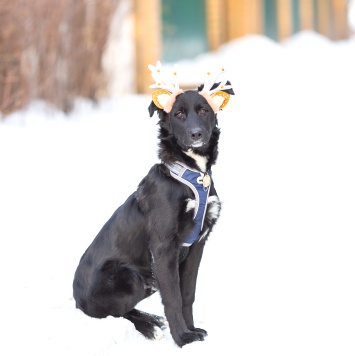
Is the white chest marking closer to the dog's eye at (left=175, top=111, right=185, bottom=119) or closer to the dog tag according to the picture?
the dog tag

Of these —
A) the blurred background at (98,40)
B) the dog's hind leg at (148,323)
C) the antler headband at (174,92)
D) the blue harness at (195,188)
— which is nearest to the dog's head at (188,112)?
the antler headband at (174,92)

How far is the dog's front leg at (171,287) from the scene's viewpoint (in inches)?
149

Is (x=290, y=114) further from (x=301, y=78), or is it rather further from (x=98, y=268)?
(x=98, y=268)

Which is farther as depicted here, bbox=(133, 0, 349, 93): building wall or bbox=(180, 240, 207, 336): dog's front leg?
bbox=(133, 0, 349, 93): building wall

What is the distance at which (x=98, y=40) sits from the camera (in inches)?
434

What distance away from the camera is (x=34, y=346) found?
3.74 meters

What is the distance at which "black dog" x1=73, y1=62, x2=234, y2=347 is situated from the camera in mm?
3795

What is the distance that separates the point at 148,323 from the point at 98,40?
24.9 feet

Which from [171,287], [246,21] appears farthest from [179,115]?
[246,21]

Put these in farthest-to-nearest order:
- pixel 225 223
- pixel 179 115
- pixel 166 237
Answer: pixel 225 223, pixel 179 115, pixel 166 237

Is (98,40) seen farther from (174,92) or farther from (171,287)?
(171,287)

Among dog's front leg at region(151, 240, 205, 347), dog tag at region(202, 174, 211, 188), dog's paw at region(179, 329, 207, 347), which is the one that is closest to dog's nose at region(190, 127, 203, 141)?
dog tag at region(202, 174, 211, 188)

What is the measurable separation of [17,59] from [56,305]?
5695 millimetres

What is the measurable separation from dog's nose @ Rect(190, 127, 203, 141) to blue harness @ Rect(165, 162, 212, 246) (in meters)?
0.18
